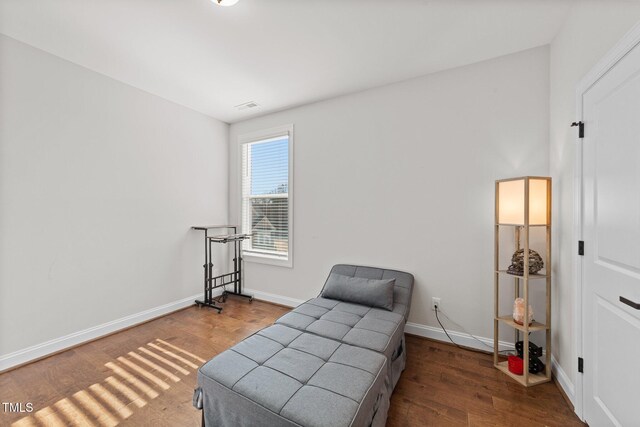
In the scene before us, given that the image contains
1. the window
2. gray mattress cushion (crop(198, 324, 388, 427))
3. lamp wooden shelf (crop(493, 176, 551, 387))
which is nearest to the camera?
gray mattress cushion (crop(198, 324, 388, 427))

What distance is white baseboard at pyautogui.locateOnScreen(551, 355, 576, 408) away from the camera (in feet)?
5.55

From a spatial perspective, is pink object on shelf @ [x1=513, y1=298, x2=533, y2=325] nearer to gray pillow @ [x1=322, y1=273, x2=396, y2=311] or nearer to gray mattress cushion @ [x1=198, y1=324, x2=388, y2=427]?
gray pillow @ [x1=322, y1=273, x2=396, y2=311]

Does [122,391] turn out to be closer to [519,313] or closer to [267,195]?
[267,195]

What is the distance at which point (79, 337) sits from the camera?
250 centimetres

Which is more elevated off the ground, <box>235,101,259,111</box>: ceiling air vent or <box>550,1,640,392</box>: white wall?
<box>235,101,259,111</box>: ceiling air vent

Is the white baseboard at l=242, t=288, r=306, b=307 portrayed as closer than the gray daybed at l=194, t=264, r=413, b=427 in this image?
No

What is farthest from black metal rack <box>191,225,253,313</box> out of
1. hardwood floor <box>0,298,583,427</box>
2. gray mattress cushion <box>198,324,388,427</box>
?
gray mattress cushion <box>198,324,388,427</box>

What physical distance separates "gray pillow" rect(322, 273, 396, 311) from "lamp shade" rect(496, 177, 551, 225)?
1.14 m

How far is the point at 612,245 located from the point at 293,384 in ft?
6.01

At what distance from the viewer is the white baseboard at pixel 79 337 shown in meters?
2.13

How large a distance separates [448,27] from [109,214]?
3.65 m

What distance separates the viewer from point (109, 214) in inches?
109

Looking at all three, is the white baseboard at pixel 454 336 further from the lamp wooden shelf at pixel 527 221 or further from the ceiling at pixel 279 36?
the ceiling at pixel 279 36

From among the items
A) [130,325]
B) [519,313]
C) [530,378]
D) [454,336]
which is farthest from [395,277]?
[130,325]
